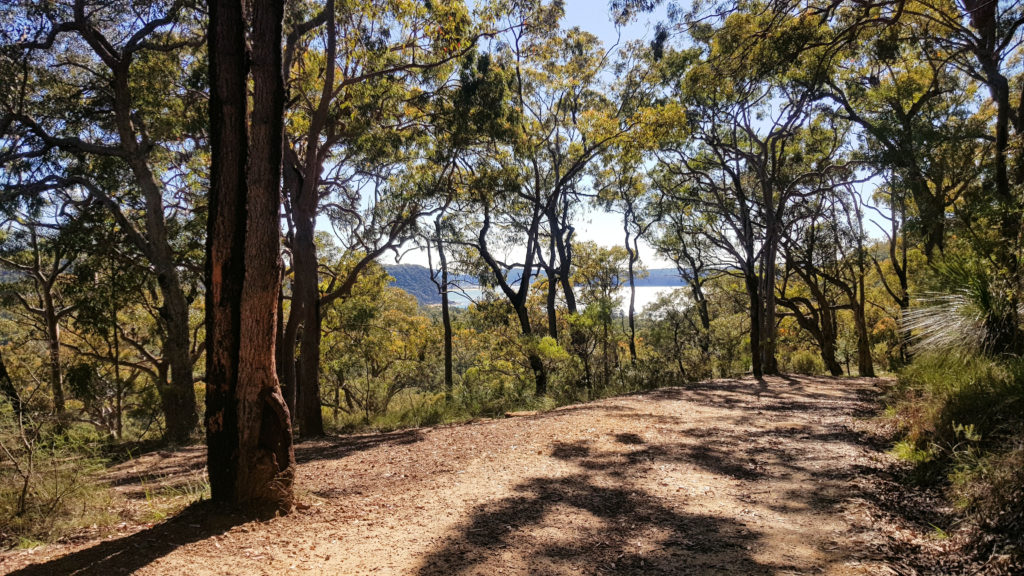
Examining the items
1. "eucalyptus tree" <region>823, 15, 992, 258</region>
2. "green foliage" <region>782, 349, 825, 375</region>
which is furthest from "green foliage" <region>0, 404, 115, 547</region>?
"green foliage" <region>782, 349, 825, 375</region>

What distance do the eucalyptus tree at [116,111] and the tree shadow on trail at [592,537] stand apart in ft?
30.0

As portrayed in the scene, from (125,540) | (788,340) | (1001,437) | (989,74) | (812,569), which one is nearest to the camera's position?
(812,569)

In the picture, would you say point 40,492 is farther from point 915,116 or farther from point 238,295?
point 915,116

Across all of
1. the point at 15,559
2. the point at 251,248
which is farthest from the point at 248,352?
the point at 15,559

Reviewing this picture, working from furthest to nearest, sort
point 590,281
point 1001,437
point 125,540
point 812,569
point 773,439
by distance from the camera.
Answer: point 590,281 → point 773,439 → point 1001,437 → point 125,540 → point 812,569

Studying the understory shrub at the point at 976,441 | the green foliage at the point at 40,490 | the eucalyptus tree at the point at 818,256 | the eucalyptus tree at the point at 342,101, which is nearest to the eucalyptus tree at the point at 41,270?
the eucalyptus tree at the point at 342,101

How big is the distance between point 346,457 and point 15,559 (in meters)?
3.68

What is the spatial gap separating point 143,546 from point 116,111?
10.1 m

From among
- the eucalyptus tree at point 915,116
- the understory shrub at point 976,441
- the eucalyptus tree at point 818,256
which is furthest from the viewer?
the eucalyptus tree at point 818,256

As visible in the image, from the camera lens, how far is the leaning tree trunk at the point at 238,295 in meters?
3.80

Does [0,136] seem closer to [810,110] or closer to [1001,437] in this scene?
[1001,437]

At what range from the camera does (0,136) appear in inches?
364

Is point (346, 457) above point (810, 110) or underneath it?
underneath

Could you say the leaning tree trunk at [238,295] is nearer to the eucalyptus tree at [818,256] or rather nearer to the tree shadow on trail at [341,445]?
the tree shadow on trail at [341,445]
